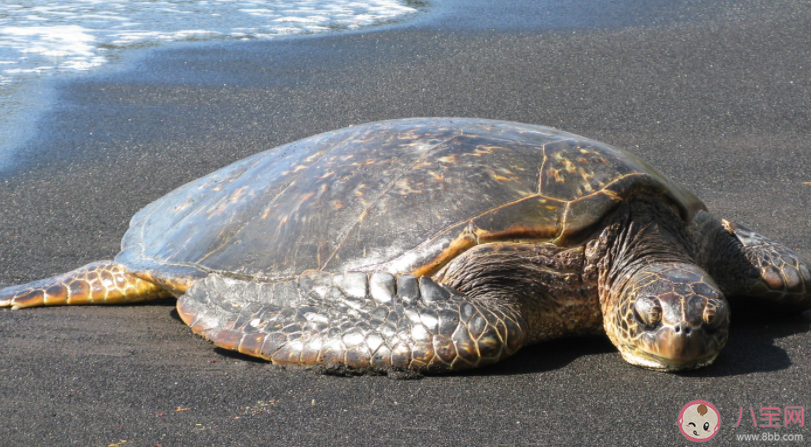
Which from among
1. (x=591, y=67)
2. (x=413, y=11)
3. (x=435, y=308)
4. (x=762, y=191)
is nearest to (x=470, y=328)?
(x=435, y=308)

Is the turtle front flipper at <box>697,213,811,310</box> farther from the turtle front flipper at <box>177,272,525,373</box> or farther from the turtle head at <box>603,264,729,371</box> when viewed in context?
the turtle front flipper at <box>177,272,525,373</box>

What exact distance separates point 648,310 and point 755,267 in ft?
2.95

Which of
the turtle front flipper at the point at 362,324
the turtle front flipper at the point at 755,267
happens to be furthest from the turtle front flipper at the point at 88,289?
the turtle front flipper at the point at 755,267

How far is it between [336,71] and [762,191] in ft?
14.0

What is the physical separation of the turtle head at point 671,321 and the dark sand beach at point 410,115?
10cm

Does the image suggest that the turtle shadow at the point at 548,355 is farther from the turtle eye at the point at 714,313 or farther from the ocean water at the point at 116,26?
the ocean water at the point at 116,26

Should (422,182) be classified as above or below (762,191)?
above

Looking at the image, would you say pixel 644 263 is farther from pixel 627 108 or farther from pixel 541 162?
pixel 627 108

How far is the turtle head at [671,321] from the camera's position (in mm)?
2707

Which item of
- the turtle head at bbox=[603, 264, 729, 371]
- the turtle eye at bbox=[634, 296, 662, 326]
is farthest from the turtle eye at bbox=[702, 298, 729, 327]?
the turtle eye at bbox=[634, 296, 662, 326]

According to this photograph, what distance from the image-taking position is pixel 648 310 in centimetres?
279

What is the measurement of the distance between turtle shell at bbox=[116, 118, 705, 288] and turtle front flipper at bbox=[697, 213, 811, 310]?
202 millimetres

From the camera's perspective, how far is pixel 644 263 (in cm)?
315

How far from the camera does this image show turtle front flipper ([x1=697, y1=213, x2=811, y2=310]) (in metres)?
3.30
